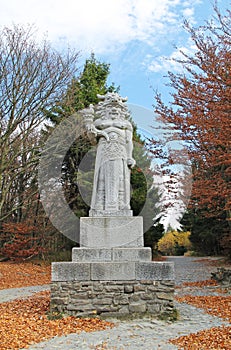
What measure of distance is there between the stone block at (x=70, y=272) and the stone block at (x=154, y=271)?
848 millimetres

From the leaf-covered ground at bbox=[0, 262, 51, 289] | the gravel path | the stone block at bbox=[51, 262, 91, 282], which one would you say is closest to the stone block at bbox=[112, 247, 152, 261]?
the stone block at bbox=[51, 262, 91, 282]

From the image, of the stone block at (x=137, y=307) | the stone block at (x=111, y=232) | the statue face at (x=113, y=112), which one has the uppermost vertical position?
the statue face at (x=113, y=112)

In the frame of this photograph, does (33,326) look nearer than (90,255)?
Yes

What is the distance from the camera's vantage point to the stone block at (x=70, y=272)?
A: 5.55m

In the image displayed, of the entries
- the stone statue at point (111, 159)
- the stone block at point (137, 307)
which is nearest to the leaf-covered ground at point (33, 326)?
the stone block at point (137, 307)

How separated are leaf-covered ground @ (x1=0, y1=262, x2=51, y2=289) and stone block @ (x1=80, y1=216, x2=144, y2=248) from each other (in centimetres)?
626

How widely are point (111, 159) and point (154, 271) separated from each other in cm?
222

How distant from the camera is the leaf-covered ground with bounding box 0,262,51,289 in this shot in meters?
11.7

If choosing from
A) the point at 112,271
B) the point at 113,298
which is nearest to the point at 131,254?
the point at 112,271

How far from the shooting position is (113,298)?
18.1 ft

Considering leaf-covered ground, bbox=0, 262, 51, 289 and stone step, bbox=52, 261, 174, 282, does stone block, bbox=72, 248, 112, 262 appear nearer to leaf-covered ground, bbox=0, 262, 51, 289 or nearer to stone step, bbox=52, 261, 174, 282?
stone step, bbox=52, 261, 174, 282

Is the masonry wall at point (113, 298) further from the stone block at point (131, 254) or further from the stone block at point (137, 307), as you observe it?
the stone block at point (131, 254)

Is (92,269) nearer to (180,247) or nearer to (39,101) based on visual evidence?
(39,101)

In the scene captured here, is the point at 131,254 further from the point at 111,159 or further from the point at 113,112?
the point at 113,112
